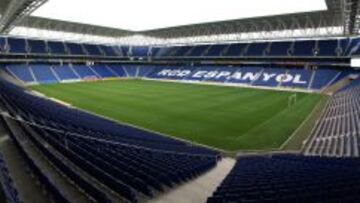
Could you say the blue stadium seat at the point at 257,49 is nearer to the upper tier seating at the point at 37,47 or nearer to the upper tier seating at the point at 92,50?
the upper tier seating at the point at 92,50

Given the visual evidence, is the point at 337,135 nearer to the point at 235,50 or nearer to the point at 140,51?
the point at 235,50

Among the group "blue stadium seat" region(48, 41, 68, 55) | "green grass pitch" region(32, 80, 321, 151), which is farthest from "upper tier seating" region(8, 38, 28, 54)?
"green grass pitch" region(32, 80, 321, 151)

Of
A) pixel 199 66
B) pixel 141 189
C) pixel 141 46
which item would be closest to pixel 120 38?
pixel 141 46

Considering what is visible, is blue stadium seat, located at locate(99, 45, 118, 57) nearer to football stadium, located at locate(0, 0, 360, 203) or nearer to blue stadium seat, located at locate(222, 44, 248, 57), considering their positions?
football stadium, located at locate(0, 0, 360, 203)

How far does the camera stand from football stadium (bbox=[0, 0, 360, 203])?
848 centimetres

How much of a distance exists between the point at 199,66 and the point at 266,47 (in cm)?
1481

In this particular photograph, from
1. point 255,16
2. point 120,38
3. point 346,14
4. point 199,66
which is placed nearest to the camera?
point 346,14

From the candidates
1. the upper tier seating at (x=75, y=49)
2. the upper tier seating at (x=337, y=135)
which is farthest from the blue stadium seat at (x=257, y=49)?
the upper tier seating at (x=337, y=135)

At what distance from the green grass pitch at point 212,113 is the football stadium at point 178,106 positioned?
0.16m

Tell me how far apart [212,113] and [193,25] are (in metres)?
37.9

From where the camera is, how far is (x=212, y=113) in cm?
3111

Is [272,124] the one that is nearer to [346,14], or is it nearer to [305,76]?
[346,14]

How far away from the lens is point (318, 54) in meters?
58.1

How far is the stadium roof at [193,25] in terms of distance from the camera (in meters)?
42.4
